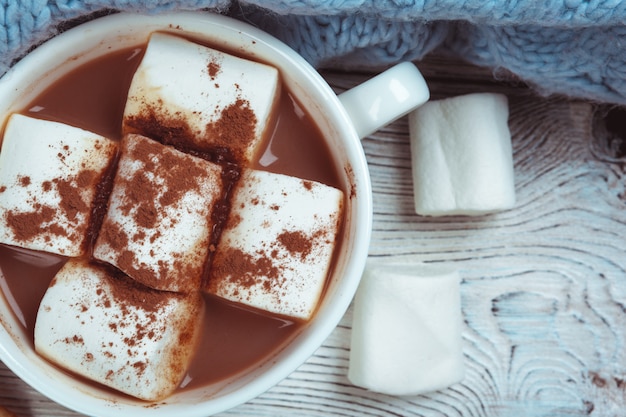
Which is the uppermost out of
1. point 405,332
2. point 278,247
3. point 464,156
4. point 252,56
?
point 252,56

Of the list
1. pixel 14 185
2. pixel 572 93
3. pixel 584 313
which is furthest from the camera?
pixel 584 313

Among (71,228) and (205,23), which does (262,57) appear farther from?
(71,228)

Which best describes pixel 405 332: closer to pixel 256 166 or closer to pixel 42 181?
pixel 256 166

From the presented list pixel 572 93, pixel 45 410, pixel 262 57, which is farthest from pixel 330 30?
pixel 45 410

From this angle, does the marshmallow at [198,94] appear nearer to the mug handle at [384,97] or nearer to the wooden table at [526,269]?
the mug handle at [384,97]

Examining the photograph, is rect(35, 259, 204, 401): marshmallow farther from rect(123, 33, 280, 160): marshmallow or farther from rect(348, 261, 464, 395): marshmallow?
rect(348, 261, 464, 395): marshmallow

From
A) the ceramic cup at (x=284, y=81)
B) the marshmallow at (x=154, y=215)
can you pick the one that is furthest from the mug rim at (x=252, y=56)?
the marshmallow at (x=154, y=215)

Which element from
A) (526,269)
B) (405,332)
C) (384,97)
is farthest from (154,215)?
(526,269)
